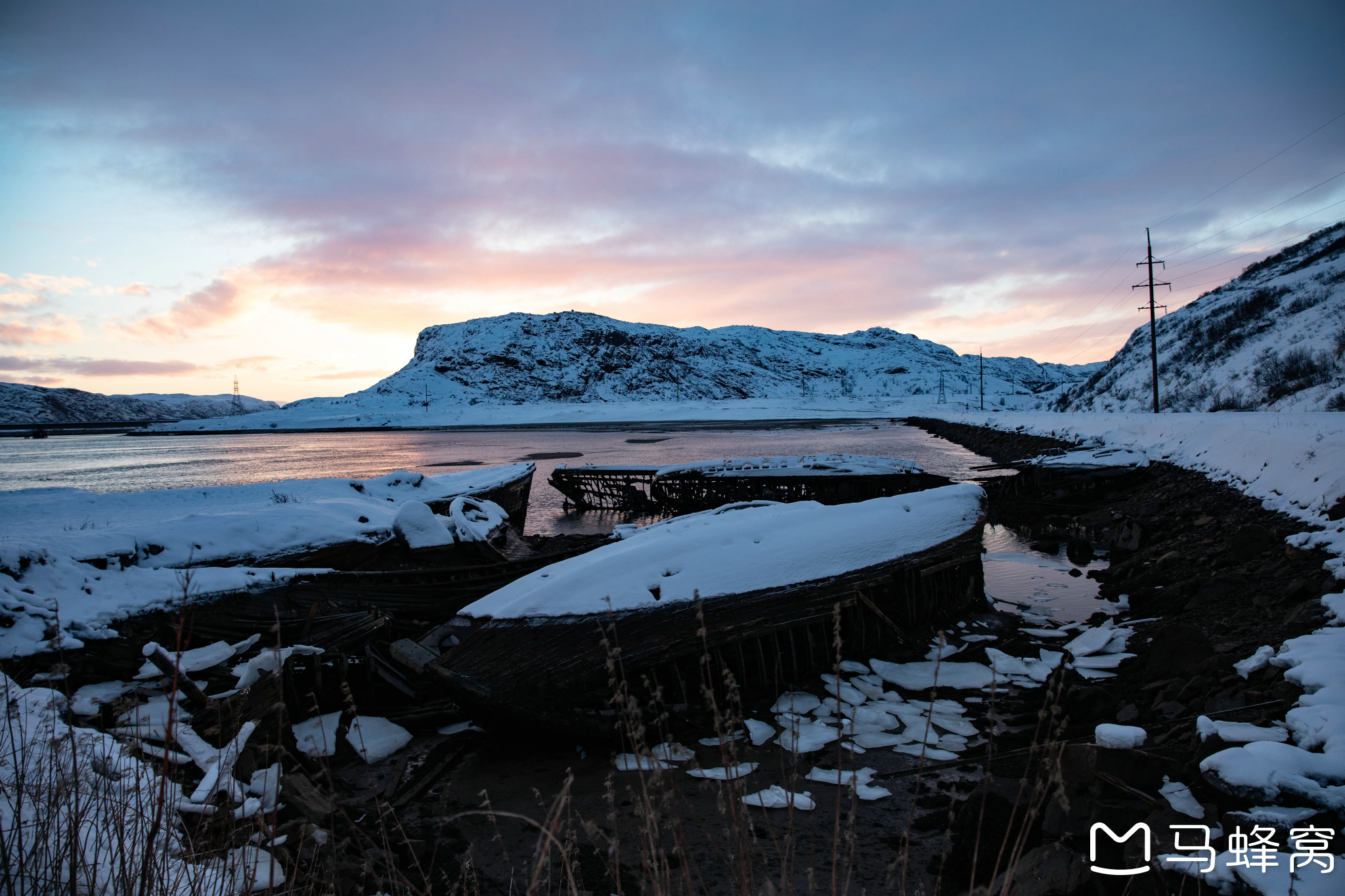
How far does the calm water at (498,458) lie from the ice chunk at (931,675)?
3.14m

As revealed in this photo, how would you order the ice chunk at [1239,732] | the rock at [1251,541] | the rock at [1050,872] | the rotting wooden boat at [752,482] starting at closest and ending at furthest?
the rock at [1050,872] → the ice chunk at [1239,732] → the rock at [1251,541] → the rotting wooden boat at [752,482]

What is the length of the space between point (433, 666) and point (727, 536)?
11.6ft

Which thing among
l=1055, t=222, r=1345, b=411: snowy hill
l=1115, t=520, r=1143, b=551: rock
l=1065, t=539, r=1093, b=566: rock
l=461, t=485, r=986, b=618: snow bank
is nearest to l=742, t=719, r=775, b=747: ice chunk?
l=461, t=485, r=986, b=618: snow bank

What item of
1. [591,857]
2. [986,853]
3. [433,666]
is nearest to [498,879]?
[591,857]

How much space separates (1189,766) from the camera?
3.81 meters

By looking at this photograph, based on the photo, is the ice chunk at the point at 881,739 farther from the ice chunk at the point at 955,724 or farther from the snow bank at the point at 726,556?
the snow bank at the point at 726,556

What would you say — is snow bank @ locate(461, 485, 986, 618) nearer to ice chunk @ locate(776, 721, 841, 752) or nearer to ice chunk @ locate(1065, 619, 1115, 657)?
ice chunk @ locate(776, 721, 841, 752)

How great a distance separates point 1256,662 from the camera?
500 centimetres

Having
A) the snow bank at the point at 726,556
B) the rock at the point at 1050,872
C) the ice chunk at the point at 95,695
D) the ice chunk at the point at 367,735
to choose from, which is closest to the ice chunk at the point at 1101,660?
the snow bank at the point at 726,556

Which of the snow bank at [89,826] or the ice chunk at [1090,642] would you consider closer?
the snow bank at [89,826]

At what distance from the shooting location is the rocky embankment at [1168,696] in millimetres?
3299

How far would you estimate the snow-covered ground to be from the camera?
617 centimetres

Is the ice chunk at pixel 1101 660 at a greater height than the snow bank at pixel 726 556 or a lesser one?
lesser

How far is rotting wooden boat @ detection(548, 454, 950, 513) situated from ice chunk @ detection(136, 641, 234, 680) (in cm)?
1589
